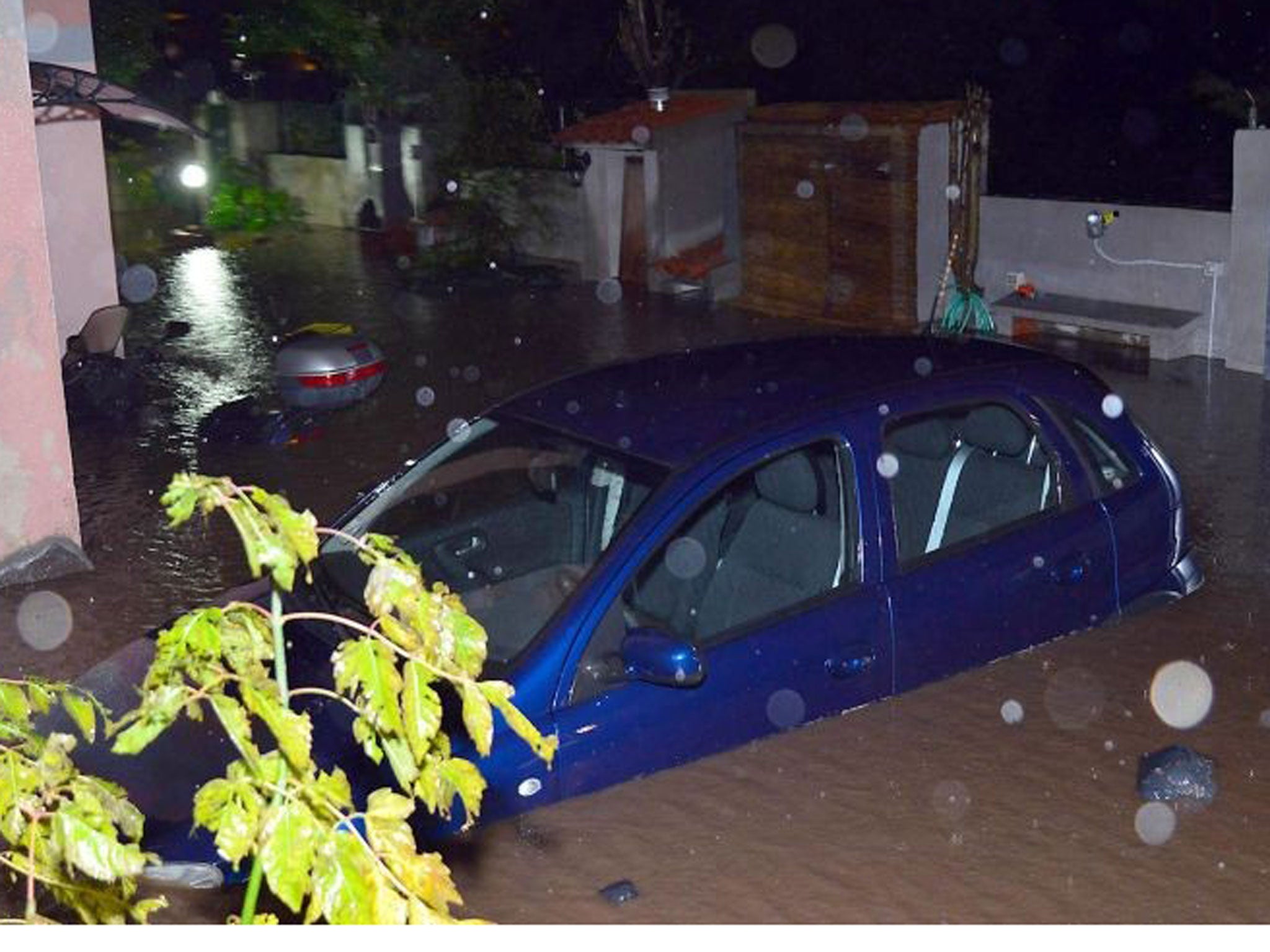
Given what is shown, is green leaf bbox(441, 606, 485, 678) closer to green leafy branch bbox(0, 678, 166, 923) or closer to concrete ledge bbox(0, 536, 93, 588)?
green leafy branch bbox(0, 678, 166, 923)

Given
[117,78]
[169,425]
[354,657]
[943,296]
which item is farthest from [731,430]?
[117,78]

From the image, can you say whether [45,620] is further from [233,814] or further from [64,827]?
[233,814]

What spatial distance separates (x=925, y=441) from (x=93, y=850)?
435 cm

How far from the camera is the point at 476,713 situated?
8.57 ft

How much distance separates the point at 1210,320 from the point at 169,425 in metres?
8.35

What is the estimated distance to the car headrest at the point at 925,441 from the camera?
20.9 feet

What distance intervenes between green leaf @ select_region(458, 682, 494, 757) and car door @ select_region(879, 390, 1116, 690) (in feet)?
10.8

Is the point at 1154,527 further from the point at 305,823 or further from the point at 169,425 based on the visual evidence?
the point at 169,425

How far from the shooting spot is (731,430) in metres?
5.70

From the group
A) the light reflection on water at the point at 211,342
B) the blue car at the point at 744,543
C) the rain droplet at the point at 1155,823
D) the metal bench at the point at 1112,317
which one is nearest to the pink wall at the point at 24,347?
the light reflection on water at the point at 211,342

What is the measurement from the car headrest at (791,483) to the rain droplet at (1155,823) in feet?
4.85

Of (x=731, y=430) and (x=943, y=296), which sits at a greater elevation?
(x=731, y=430)

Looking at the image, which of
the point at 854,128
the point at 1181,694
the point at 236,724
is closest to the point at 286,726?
the point at 236,724

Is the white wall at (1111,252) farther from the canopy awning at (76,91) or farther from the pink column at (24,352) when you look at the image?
the pink column at (24,352)
